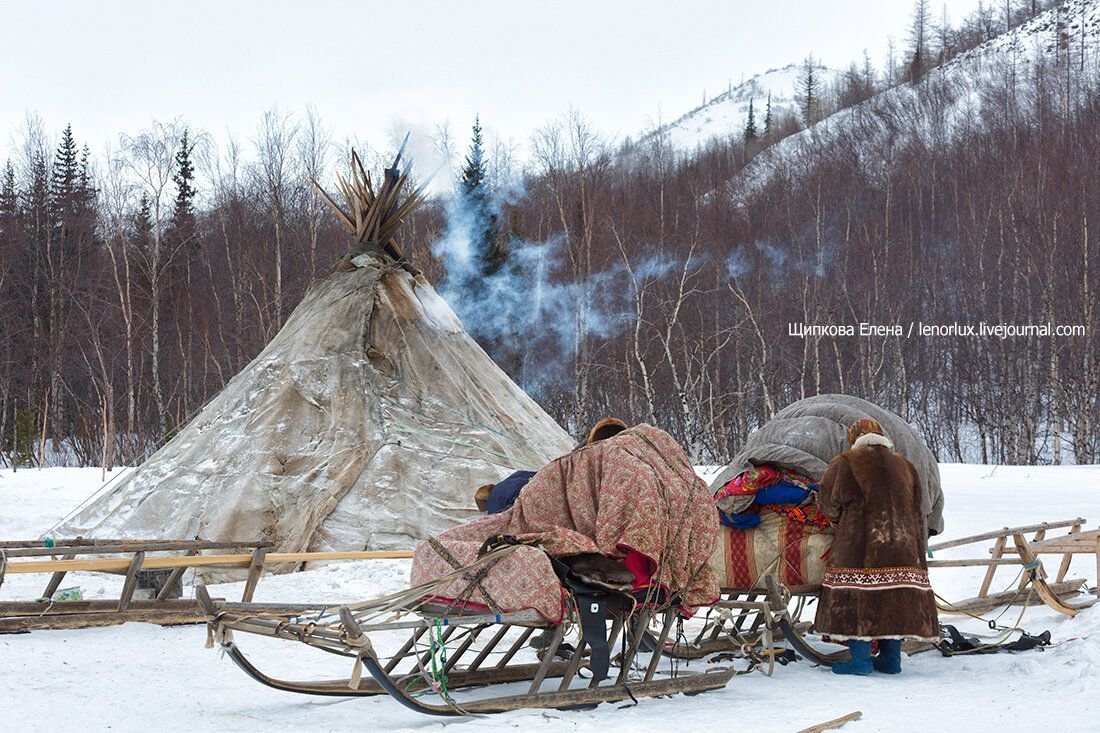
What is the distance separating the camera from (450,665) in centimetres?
460

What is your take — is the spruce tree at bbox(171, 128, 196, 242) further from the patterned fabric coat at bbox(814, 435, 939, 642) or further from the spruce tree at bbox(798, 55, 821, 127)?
the spruce tree at bbox(798, 55, 821, 127)

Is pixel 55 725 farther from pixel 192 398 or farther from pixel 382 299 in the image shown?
pixel 192 398

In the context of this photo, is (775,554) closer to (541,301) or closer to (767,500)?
(767,500)

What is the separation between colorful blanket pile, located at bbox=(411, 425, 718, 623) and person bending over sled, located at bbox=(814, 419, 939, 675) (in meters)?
0.87

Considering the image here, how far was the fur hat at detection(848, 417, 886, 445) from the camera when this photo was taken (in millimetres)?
5395

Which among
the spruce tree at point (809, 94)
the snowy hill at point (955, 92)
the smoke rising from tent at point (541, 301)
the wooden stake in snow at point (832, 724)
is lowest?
the wooden stake in snow at point (832, 724)

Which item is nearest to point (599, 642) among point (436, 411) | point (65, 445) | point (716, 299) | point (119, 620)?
point (119, 620)

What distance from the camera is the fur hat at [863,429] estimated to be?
5395 millimetres

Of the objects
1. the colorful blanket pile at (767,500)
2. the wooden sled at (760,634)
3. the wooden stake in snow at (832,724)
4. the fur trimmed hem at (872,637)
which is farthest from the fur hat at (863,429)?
the wooden stake in snow at (832,724)

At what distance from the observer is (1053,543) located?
6164mm

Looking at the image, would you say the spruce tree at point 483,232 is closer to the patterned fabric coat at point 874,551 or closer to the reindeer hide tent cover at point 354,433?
the reindeer hide tent cover at point 354,433

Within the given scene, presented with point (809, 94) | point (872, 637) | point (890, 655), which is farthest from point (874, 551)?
point (809, 94)

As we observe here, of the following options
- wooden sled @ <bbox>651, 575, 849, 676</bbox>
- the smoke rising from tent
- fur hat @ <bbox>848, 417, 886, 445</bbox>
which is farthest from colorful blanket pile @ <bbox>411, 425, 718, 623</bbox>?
the smoke rising from tent

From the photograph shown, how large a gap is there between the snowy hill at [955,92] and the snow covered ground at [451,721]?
26.8 m
